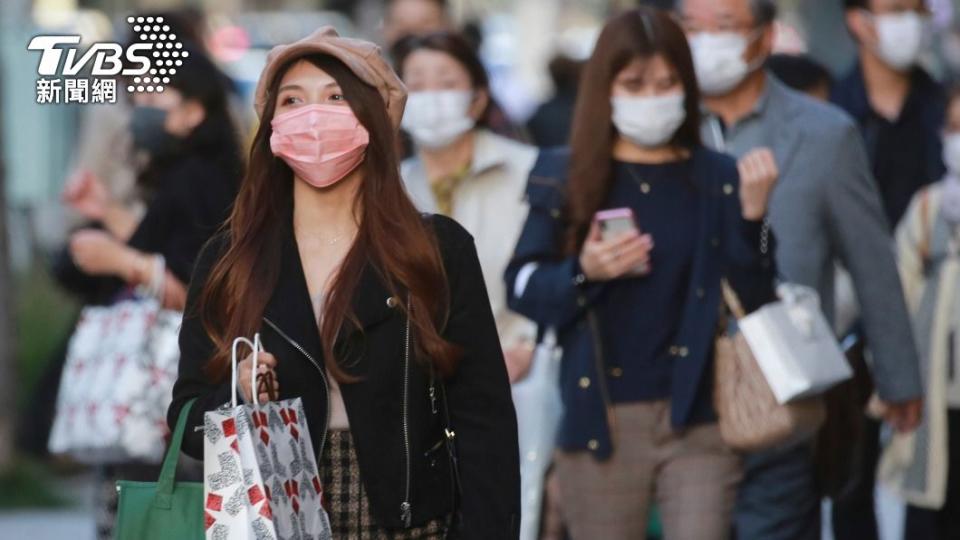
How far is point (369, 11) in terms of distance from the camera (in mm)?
25844

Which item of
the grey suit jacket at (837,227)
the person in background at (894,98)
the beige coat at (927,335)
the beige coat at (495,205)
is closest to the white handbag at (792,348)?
the grey suit jacket at (837,227)

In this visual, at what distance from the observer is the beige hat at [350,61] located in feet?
16.1

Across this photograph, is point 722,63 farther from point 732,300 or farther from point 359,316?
point 359,316

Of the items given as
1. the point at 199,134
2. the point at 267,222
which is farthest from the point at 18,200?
the point at 267,222

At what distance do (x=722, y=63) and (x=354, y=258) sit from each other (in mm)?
3193

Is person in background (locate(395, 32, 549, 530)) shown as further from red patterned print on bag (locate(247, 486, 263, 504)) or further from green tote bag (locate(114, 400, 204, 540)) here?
red patterned print on bag (locate(247, 486, 263, 504))

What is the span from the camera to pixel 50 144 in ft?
52.0

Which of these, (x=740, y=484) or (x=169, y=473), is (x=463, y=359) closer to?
(x=169, y=473)

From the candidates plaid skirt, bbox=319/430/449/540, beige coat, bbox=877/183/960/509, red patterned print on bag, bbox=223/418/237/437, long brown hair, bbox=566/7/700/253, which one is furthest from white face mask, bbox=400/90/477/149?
red patterned print on bag, bbox=223/418/237/437

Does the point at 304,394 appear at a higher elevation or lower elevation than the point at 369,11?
lower

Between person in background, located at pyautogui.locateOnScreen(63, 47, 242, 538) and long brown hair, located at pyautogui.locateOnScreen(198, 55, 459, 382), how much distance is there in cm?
251

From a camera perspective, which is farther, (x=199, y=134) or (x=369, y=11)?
(x=369, y=11)

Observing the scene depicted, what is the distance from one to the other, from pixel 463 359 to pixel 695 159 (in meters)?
2.10

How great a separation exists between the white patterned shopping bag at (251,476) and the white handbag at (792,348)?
236 cm
